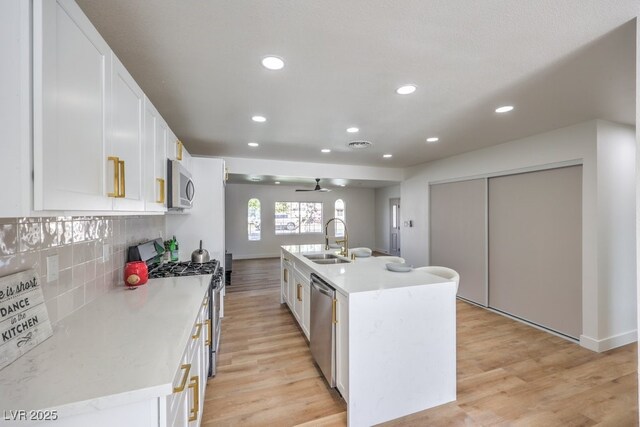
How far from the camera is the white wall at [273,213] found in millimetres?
7832

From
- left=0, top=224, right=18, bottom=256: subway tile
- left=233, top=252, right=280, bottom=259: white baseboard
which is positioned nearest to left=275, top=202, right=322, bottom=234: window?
left=233, top=252, right=280, bottom=259: white baseboard

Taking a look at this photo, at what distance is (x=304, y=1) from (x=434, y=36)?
0.73m

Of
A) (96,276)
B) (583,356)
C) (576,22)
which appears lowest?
(583,356)

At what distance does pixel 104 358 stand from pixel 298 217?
7595 millimetres

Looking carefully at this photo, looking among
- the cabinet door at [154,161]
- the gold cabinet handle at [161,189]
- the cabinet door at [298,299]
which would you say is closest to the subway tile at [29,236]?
the cabinet door at [154,161]

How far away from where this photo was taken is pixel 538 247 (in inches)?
128

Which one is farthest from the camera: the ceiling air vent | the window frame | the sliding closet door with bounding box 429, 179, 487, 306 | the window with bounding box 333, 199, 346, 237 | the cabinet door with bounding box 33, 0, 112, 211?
the window with bounding box 333, 199, 346, 237

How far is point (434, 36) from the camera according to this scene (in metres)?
1.42

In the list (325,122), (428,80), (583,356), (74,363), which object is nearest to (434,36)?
(428,80)

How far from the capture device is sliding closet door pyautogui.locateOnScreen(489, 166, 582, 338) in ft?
9.57

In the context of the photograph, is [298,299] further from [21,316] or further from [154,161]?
[21,316]

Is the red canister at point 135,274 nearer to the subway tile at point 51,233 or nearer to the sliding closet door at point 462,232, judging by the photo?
the subway tile at point 51,233

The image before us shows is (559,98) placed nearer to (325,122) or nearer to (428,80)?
(428,80)

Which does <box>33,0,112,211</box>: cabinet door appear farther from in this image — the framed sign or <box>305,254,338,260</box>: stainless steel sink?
<box>305,254,338,260</box>: stainless steel sink
